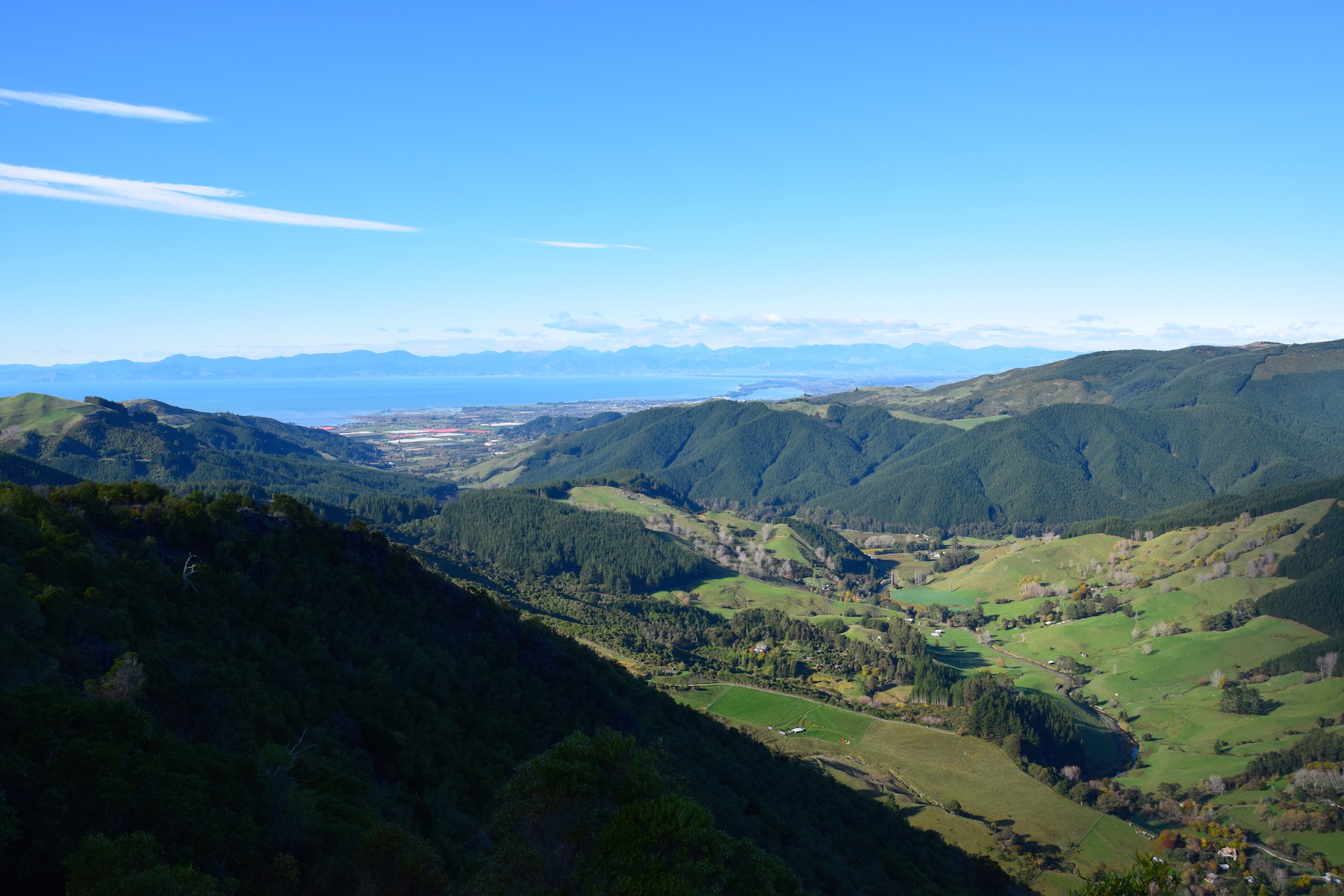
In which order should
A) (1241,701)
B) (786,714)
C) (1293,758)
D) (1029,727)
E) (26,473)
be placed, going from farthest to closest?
(1241,701)
(26,473)
(1029,727)
(1293,758)
(786,714)

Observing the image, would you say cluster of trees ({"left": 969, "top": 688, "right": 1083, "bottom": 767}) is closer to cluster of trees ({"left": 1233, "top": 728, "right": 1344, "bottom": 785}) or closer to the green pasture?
the green pasture

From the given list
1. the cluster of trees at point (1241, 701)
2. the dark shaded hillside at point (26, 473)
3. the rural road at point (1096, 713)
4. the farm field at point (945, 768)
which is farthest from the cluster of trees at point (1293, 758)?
the dark shaded hillside at point (26, 473)

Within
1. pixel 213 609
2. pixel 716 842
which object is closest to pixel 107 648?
pixel 213 609

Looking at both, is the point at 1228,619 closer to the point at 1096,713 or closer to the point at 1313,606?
the point at 1313,606

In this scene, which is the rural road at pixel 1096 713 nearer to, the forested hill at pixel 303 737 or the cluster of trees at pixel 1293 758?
the cluster of trees at pixel 1293 758

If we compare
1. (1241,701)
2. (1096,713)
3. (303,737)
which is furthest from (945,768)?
(303,737)

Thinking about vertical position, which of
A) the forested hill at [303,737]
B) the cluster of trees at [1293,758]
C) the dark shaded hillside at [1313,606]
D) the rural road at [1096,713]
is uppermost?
the forested hill at [303,737]

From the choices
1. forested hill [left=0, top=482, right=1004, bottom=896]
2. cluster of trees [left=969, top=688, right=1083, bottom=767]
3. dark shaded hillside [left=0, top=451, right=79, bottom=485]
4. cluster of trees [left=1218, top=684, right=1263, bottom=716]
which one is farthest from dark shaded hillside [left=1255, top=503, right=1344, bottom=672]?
dark shaded hillside [left=0, top=451, right=79, bottom=485]
